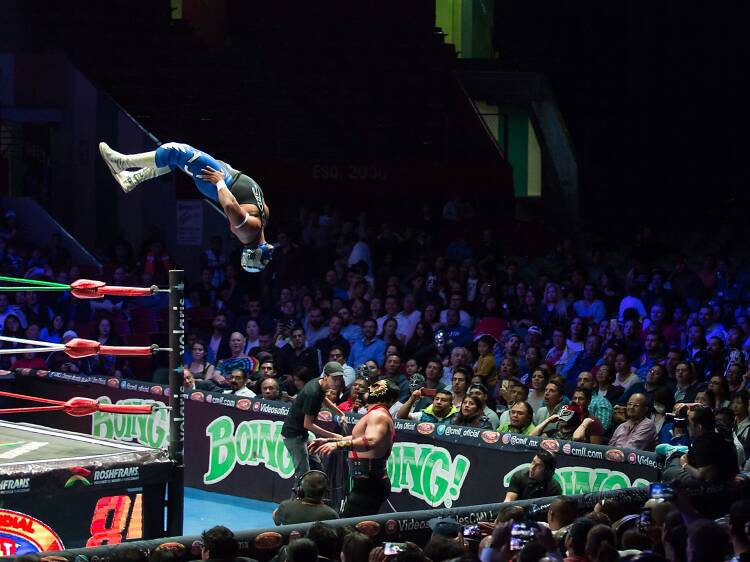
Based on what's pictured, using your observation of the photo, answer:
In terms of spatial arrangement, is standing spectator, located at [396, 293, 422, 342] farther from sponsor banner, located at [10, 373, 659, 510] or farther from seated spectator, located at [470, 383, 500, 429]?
seated spectator, located at [470, 383, 500, 429]

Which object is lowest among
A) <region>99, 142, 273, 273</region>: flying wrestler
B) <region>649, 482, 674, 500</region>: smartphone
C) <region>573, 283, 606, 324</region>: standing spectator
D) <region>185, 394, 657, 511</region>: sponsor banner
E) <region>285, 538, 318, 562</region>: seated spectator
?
<region>185, 394, 657, 511</region>: sponsor banner

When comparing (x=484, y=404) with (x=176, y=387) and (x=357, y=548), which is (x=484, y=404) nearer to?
(x=176, y=387)

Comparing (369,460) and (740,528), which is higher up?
(740,528)

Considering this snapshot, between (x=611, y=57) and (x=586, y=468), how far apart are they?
11.8 meters

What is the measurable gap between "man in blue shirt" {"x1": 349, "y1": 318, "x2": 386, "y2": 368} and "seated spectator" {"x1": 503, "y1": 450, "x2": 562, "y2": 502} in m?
4.79

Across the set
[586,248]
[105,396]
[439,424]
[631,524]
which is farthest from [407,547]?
[586,248]

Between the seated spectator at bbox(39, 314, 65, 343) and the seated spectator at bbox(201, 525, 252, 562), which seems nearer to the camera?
the seated spectator at bbox(201, 525, 252, 562)

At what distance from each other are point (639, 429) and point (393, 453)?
198cm

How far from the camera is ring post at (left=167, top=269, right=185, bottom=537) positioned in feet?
22.1

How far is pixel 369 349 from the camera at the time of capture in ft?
41.1

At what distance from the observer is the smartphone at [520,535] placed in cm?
519

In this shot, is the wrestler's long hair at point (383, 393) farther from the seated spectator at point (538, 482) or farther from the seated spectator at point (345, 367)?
the seated spectator at point (345, 367)

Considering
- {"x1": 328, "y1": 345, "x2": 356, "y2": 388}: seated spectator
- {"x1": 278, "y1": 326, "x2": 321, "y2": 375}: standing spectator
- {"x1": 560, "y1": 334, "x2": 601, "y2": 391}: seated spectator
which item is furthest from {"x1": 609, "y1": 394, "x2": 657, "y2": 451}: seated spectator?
{"x1": 278, "y1": 326, "x2": 321, "y2": 375}: standing spectator

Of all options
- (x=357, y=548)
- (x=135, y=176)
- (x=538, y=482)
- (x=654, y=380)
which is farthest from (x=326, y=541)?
(x=654, y=380)
